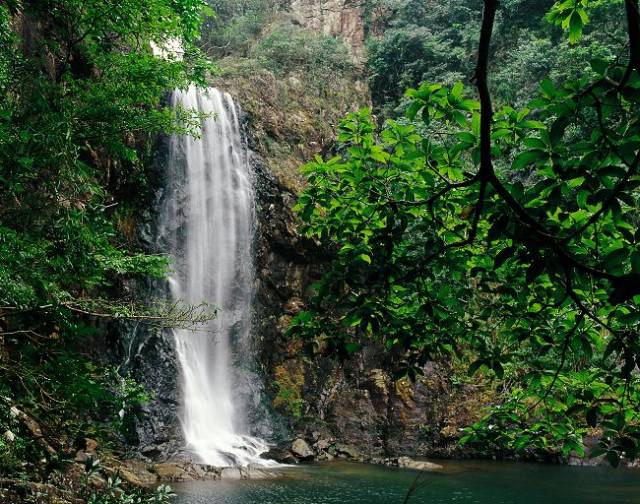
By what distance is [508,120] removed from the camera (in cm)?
240

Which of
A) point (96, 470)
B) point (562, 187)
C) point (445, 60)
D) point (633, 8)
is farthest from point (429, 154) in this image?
point (445, 60)

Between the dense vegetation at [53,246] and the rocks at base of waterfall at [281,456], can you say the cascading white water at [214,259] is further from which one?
the dense vegetation at [53,246]

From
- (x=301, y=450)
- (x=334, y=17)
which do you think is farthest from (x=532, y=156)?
(x=334, y=17)

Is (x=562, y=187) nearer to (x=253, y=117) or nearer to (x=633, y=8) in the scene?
(x=633, y=8)

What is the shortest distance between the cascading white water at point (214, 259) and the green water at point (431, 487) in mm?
3178

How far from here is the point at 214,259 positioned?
17359mm

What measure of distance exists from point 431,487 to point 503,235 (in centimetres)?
1083

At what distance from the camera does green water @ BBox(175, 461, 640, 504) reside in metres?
10.3

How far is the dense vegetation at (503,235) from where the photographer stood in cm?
178

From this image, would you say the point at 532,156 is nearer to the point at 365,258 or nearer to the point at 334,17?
the point at 365,258

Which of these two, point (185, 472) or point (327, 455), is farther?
point (327, 455)

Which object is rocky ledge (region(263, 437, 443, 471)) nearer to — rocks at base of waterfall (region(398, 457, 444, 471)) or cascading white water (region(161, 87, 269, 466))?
rocks at base of waterfall (region(398, 457, 444, 471))

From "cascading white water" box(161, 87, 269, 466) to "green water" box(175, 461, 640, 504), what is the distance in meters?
3.18

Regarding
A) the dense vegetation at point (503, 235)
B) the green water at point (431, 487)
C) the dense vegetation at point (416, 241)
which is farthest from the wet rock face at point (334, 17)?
the dense vegetation at point (503, 235)
